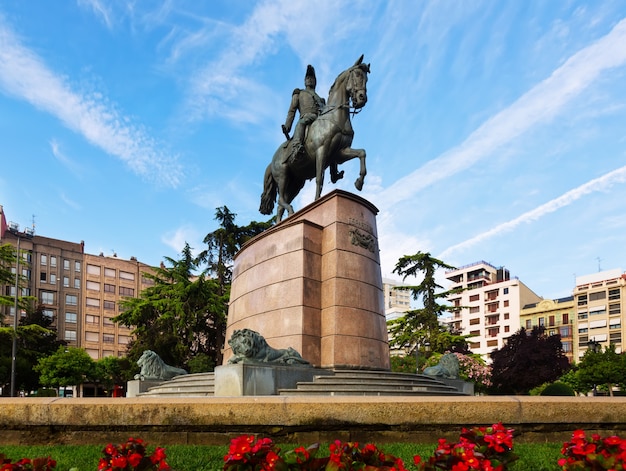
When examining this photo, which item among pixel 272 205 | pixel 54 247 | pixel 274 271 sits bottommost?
pixel 274 271

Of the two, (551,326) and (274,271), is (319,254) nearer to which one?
(274,271)

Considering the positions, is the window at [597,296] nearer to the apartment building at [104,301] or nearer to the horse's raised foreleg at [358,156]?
the apartment building at [104,301]

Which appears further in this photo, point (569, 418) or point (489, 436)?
point (569, 418)

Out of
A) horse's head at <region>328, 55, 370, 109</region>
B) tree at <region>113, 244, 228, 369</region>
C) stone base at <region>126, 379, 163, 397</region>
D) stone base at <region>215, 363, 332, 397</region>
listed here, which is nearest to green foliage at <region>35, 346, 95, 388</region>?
tree at <region>113, 244, 228, 369</region>

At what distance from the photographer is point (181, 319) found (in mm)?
38750

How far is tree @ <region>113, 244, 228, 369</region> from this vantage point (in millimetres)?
39094

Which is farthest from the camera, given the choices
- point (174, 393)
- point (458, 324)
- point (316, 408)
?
point (458, 324)

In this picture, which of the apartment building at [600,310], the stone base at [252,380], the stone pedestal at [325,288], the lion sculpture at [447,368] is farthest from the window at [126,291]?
the stone base at [252,380]

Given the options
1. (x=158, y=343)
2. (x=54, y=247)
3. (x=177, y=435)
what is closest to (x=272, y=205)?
(x=177, y=435)

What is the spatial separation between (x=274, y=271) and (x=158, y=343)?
2628 cm

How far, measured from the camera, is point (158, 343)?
39.0 m

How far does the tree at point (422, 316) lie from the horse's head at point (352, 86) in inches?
1156

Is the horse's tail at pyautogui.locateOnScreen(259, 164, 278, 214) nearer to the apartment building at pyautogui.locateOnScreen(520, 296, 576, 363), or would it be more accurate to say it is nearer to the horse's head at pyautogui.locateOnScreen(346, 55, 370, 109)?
the horse's head at pyautogui.locateOnScreen(346, 55, 370, 109)

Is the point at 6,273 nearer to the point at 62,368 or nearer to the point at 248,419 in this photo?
the point at 62,368
